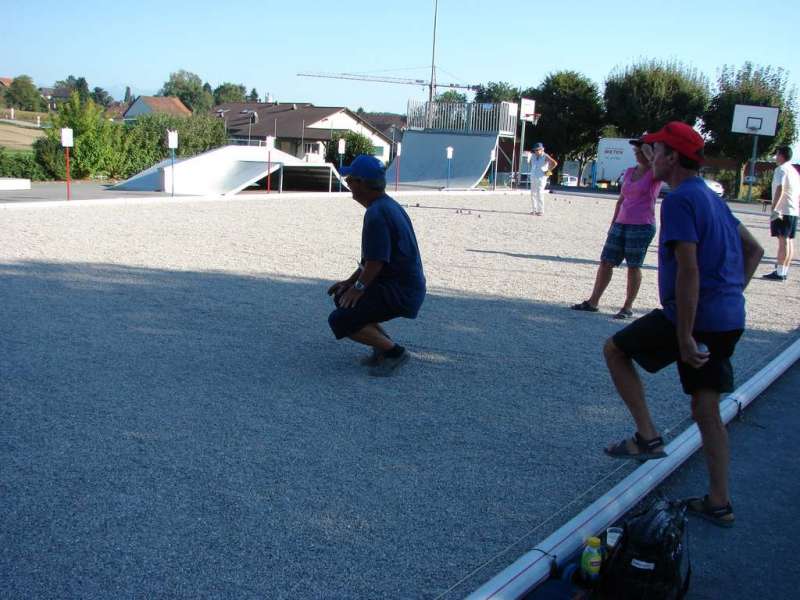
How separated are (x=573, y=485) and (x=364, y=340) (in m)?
2.16

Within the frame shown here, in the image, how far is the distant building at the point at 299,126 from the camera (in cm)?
7225

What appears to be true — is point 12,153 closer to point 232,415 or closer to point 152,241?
point 152,241

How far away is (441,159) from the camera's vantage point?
139 ft

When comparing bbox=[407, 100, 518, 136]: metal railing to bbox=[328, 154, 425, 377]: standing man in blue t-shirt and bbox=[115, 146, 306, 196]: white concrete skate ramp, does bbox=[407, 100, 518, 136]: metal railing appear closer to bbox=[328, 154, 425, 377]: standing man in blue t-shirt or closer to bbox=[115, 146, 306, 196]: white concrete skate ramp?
bbox=[115, 146, 306, 196]: white concrete skate ramp

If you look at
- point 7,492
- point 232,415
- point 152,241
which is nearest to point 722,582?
point 232,415

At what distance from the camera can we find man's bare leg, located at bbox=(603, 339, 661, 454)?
4.25 m

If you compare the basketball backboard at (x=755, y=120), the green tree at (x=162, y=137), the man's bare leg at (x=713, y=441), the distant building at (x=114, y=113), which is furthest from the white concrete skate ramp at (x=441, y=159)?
the man's bare leg at (x=713, y=441)

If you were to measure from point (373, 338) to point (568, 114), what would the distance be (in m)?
56.6

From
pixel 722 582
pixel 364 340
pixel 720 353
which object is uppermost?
pixel 720 353

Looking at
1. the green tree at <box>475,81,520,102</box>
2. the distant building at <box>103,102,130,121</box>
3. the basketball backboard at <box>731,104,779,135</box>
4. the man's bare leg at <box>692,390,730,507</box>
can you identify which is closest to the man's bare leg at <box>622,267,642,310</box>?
the man's bare leg at <box>692,390,730,507</box>

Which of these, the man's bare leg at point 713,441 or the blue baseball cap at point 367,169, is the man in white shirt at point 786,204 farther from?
the man's bare leg at point 713,441

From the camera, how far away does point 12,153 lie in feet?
107

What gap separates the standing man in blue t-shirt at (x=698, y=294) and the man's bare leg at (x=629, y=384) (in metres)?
0.12

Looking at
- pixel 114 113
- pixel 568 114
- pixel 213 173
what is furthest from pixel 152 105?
pixel 213 173
